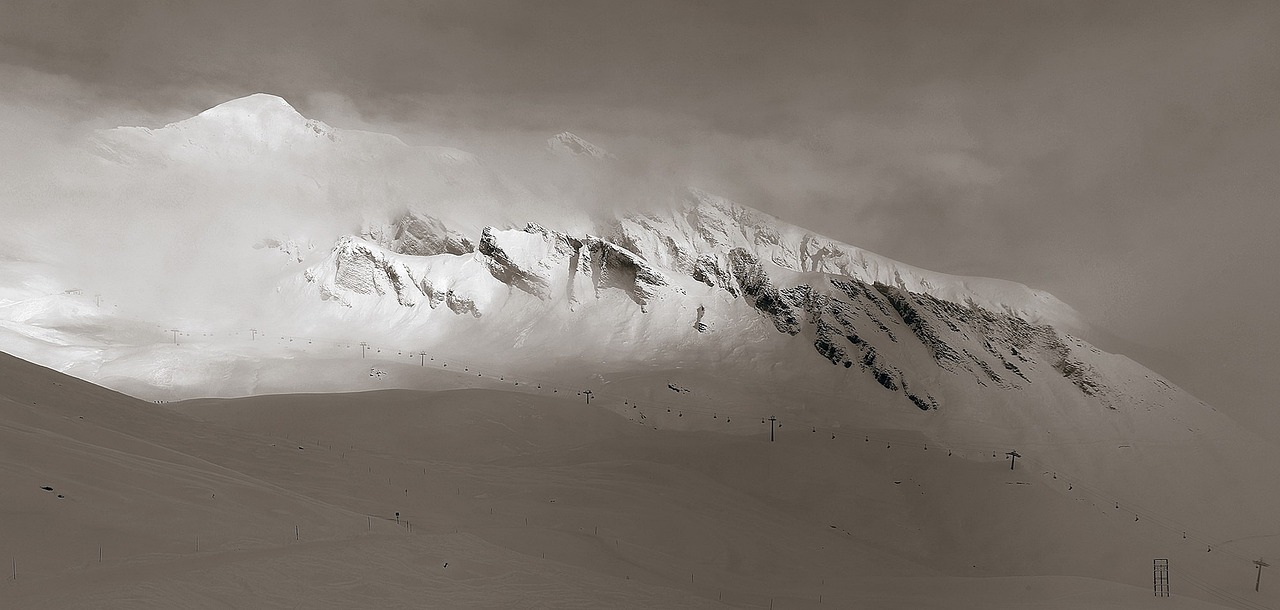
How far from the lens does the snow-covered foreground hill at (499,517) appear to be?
14.9 m

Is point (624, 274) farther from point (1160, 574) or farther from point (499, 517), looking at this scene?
point (499, 517)

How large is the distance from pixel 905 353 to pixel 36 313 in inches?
5485

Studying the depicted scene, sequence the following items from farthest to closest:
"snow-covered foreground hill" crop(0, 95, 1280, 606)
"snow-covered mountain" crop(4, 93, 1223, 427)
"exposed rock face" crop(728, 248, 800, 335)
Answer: "exposed rock face" crop(728, 248, 800, 335), "snow-covered mountain" crop(4, 93, 1223, 427), "snow-covered foreground hill" crop(0, 95, 1280, 606)

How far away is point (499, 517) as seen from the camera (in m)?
28.3

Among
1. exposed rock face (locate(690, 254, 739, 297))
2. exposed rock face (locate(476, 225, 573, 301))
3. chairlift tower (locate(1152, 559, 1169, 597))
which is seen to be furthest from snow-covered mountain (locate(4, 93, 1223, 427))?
chairlift tower (locate(1152, 559, 1169, 597))

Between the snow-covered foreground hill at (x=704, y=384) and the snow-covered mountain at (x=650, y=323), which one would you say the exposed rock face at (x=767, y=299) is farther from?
the snow-covered foreground hill at (x=704, y=384)

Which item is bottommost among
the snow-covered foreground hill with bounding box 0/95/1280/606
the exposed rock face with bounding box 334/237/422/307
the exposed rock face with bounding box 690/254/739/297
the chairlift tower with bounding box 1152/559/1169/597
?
the chairlift tower with bounding box 1152/559/1169/597

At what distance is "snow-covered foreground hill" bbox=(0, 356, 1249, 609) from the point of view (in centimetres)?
1491

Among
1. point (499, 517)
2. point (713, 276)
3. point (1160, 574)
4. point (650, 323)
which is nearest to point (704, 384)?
point (650, 323)

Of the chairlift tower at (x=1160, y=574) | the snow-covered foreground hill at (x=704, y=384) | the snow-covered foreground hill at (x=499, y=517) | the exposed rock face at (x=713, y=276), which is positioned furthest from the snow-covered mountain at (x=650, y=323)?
the chairlift tower at (x=1160, y=574)

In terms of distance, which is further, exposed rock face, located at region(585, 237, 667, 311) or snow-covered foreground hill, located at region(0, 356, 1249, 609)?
exposed rock face, located at region(585, 237, 667, 311)

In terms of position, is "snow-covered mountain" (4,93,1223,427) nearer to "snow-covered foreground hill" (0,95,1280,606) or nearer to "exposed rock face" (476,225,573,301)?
"exposed rock face" (476,225,573,301)

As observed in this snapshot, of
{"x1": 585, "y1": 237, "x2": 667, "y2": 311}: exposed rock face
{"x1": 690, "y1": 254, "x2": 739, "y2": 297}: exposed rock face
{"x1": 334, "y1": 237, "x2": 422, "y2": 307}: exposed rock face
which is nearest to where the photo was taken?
{"x1": 585, "y1": 237, "x2": 667, "y2": 311}: exposed rock face

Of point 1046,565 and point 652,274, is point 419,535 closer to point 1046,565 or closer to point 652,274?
point 1046,565
